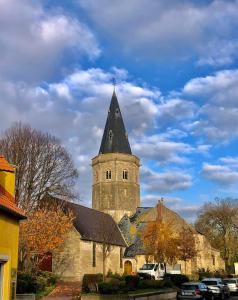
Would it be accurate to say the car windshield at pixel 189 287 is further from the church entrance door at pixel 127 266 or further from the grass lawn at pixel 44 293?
the church entrance door at pixel 127 266

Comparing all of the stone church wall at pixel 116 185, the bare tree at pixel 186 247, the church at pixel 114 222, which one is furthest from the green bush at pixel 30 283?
the stone church wall at pixel 116 185

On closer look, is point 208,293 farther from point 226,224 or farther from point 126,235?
point 226,224

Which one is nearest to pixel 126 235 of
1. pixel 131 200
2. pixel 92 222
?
pixel 92 222

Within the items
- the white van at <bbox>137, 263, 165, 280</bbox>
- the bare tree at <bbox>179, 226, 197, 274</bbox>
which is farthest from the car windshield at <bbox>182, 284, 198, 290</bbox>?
the bare tree at <bbox>179, 226, 197, 274</bbox>

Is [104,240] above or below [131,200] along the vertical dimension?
below

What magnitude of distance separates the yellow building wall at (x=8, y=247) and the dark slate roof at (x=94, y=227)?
30560 millimetres

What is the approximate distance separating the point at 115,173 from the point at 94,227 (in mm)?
27613

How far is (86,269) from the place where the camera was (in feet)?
159

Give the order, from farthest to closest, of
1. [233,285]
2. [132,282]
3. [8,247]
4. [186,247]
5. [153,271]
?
[186,247], [153,271], [233,285], [132,282], [8,247]

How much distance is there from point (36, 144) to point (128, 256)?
23.9 meters

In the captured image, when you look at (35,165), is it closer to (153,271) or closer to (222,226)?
(153,271)

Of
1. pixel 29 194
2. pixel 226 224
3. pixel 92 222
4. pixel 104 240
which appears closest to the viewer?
pixel 29 194

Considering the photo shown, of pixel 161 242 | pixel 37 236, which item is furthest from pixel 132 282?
pixel 161 242

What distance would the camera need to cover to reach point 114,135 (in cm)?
8500
